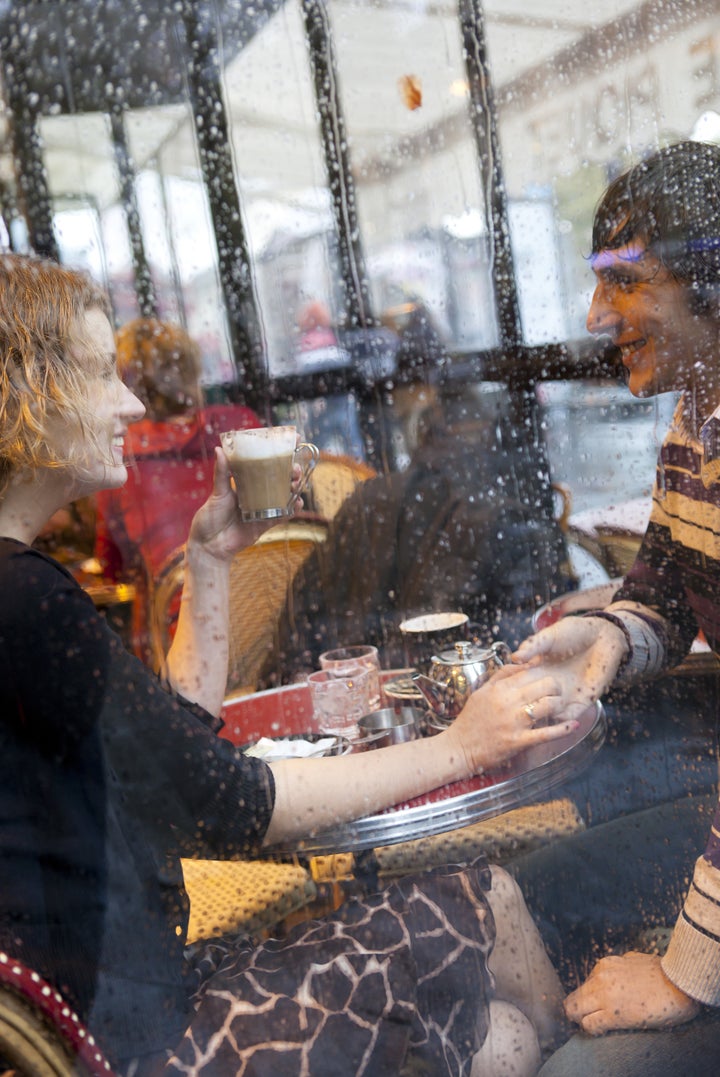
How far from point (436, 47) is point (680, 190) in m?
0.41

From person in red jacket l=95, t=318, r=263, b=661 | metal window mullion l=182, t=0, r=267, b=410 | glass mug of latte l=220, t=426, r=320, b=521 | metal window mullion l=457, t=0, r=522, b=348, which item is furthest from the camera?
metal window mullion l=182, t=0, r=267, b=410

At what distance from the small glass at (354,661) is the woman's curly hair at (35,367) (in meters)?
0.50

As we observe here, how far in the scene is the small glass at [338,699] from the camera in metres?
1.06

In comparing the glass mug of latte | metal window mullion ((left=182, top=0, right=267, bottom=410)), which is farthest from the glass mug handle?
metal window mullion ((left=182, top=0, right=267, bottom=410))

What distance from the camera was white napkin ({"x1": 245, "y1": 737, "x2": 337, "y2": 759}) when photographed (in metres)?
0.99

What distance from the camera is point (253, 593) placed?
1.06 meters

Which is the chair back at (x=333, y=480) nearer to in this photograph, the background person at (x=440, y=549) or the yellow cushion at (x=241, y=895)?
the background person at (x=440, y=549)

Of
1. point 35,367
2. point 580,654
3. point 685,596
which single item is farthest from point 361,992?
point 35,367

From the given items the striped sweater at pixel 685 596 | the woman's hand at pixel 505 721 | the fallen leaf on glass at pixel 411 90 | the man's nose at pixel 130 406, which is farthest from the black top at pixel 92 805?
the fallen leaf on glass at pixel 411 90

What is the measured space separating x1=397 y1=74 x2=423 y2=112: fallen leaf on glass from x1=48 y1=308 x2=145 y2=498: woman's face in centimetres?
58

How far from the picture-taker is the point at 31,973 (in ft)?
2.14

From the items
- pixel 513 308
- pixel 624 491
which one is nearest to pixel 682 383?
pixel 624 491

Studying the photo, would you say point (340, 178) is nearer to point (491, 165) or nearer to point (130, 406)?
point (491, 165)

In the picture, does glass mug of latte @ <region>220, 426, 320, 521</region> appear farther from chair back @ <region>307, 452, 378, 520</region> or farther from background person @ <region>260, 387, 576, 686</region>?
background person @ <region>260, 387, 576, 686</region>
